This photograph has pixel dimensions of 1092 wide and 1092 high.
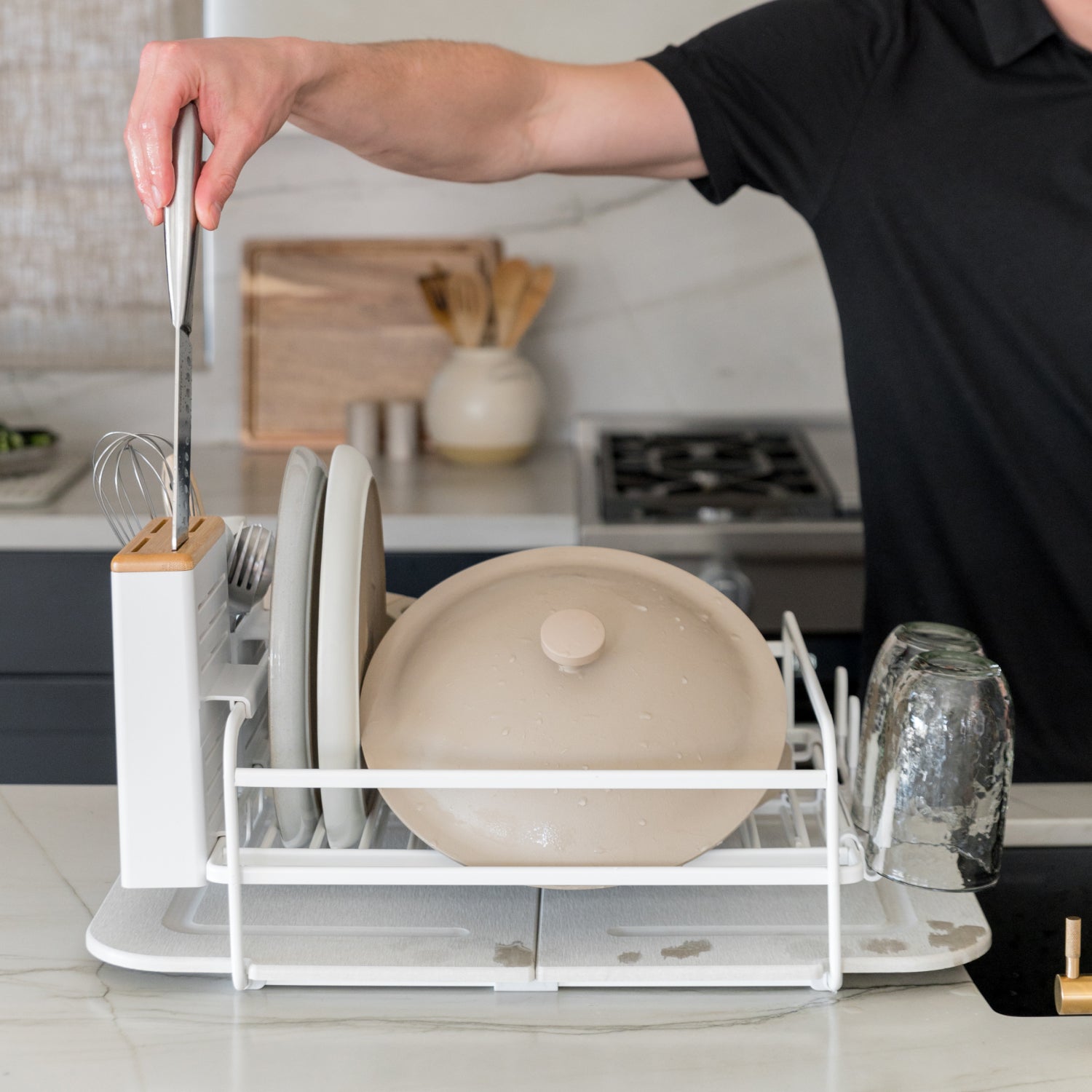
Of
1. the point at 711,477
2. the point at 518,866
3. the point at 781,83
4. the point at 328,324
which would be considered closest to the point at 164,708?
the point at 518,866

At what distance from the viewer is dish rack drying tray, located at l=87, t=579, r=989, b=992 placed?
623 mm

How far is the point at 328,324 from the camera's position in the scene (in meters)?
2.19

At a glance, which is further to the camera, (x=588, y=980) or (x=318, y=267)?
(x=318, y=267)

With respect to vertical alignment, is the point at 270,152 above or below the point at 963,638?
above

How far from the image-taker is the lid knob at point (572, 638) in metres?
0.64

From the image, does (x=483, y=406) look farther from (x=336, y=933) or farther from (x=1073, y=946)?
(x=1073, y=946)

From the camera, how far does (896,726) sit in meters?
0.66

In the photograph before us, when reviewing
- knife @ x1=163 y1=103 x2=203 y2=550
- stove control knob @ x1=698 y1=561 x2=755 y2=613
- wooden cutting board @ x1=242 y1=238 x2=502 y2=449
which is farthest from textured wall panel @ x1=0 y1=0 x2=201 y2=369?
knife @ x1=163 y1=103 x2=203 y2=550

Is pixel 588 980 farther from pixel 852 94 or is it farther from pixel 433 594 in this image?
pixel 852 94

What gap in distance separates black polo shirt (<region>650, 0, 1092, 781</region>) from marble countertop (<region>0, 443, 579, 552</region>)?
0.50 meters

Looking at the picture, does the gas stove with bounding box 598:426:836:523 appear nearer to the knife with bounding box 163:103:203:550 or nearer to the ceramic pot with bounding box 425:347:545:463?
the ceramic pot with bounding box 425:347:545:463

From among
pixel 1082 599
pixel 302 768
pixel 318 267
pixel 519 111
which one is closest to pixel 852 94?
pixel 519 111

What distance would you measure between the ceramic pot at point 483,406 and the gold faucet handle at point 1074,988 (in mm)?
1534

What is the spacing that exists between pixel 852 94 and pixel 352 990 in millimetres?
1039
